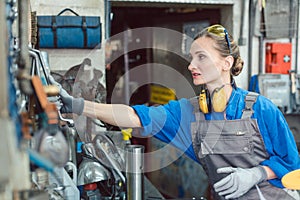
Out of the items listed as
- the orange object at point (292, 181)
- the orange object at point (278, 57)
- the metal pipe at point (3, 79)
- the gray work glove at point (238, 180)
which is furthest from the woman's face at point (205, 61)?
the orange object at point (278, 57)

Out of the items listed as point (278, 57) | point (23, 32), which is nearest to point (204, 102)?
point (23, 32)

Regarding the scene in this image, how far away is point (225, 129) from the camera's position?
2111mm

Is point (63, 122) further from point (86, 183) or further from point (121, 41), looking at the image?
point (121, 41)

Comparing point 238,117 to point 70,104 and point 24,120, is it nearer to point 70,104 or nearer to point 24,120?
point 70,104

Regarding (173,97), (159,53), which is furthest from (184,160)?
(159,53)

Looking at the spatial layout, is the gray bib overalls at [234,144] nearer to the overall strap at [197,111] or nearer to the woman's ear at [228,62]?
the overall strap at [197,111]

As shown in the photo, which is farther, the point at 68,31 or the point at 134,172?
the point at 68,31

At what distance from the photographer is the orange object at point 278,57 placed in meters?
3.88

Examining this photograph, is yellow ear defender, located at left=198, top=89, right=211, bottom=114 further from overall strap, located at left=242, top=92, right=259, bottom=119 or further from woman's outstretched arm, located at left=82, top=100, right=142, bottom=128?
woman's outstretched arm, located at left=82, top=100, right=142, bottom=128

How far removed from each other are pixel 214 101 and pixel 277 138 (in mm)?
328

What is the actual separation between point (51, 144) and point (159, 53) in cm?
406

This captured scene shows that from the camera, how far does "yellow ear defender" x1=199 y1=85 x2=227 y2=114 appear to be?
6.79ft

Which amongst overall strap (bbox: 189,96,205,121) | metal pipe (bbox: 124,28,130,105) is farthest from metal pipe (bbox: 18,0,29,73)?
metal pipe (bbox: 124,28,130,105)

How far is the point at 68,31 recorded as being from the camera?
3.19m
